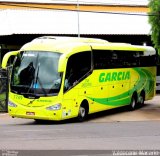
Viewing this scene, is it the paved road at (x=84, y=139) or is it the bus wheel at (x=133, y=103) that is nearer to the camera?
the paved road at (x=84, y=139)

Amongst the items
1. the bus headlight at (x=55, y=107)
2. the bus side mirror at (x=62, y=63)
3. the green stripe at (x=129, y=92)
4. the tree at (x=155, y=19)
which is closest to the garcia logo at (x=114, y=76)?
the green stripe at (x=129, y=92)

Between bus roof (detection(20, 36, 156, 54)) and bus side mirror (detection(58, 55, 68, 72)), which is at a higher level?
bus roof (detection(20, 36, 156, 54))

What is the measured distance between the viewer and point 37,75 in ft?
67.2

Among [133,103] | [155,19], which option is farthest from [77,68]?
[155,19]

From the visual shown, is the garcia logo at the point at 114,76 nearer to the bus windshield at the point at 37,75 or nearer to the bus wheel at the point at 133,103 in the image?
the bus wheel at the point at 133,103

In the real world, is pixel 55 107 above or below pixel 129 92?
above

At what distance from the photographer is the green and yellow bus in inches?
800

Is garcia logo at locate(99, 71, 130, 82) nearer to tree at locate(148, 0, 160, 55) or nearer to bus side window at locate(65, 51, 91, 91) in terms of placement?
bus side window at locate(65, 51, 91, 91)

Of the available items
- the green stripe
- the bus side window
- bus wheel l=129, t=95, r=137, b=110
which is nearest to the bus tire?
the green stripe

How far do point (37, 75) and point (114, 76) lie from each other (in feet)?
17.5

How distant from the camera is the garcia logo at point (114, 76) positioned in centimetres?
2355

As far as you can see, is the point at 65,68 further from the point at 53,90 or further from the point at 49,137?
the point at 49,137

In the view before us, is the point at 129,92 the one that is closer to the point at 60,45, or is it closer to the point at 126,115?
the point at 126,115

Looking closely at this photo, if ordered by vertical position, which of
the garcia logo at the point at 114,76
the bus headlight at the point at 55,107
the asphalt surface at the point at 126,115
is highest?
the garcia logo at the point at 114,76
